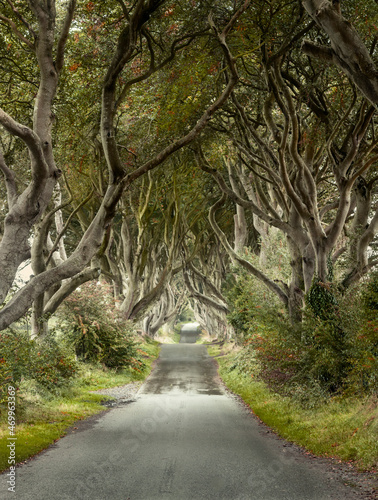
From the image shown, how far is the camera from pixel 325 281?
1243cm

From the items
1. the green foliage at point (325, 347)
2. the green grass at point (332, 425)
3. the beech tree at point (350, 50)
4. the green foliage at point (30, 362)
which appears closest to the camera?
the beech tree at point (350, 50)

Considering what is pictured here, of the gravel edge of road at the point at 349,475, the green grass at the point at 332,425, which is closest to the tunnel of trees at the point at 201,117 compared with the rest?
the green grass at the point at 332,425

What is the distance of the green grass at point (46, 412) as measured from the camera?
8.04 metres

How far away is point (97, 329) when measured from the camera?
19750 mm

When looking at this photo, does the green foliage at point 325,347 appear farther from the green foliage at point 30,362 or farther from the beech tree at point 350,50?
the green foliage at point 30,362

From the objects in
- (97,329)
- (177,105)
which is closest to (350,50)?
(177,105)

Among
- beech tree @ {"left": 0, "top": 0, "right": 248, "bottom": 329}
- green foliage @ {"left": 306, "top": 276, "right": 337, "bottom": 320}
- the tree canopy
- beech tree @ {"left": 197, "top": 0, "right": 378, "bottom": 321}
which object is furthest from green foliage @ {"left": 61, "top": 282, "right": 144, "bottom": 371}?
beech tree @ {"left": 0, "top": 0, "right": 248, "bottom": 329}

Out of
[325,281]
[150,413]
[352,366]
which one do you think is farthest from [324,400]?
[150,413]

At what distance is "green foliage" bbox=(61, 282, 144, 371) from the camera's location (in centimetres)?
1922

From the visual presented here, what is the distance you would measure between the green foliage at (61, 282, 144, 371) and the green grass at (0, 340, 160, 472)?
221cm

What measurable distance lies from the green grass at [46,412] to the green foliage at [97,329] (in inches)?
86.9

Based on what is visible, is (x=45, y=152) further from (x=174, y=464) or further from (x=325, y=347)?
(x=325, y=347)

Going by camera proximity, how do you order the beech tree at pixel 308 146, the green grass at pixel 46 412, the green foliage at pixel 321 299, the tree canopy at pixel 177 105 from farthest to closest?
the beech tree at pixel 308 146
the green foliage at pixel 321 299
the tree canopy at pixel 177 105
the green grass at pixel 46 412

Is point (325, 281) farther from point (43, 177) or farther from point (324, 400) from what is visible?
point (43, 177)
